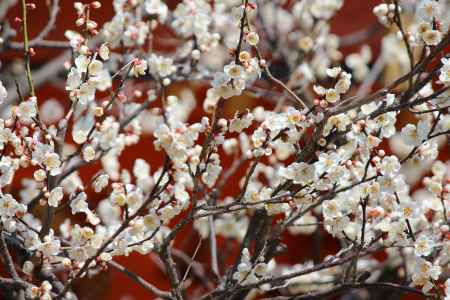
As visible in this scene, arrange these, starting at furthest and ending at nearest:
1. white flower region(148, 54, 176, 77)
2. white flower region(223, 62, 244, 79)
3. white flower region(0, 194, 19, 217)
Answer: white flower region(148, 54, 176, 77), white flower region(0, 194, 19, 217), white flower region(223, 62, 244, 79)

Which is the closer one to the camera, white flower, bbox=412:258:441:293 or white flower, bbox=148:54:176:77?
white flower, bbox=412:258:441:293

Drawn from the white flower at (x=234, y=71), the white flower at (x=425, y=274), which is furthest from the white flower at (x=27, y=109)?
the white flower at (x=425, y=274)

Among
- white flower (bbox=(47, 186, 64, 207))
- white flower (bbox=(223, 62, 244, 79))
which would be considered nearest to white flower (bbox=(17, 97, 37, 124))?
white flower (bbox=(47, 186, 64, 207))

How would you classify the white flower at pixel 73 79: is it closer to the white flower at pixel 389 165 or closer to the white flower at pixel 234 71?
the white flower at pixel 234 71

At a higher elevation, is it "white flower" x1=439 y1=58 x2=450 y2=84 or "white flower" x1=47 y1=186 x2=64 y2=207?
"white flower" x1=439 y1=58 x2=450 y2=84

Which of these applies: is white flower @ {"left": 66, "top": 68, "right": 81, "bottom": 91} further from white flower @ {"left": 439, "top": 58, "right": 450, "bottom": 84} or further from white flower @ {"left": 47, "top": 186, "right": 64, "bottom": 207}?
white flower @ {"left": 439, "top": 58, "right": 450, "bottom": 84}

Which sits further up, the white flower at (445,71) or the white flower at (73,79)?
the white flower at (73,79)

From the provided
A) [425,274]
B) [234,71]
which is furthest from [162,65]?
[425,274]

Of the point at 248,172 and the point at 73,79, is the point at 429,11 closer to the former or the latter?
the point at 248,172

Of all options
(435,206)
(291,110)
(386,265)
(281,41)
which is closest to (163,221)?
(291,110)

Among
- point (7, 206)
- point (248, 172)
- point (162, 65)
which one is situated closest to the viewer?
point (7, 206)

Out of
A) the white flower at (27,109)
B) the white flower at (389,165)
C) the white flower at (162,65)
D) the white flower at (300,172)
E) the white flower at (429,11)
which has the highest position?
the white flower at (429,11)

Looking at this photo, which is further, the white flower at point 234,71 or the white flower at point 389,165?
the white flower at point 389,165
